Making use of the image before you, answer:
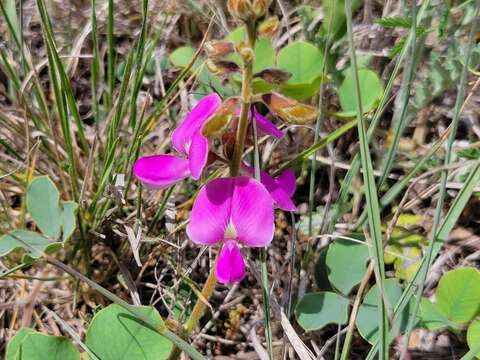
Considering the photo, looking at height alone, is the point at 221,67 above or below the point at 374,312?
above

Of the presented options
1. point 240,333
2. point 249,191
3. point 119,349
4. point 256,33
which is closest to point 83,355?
point 119,349

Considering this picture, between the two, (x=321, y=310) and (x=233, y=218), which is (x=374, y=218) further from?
(x=321, y=310)

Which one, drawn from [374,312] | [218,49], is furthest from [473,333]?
[218,49]

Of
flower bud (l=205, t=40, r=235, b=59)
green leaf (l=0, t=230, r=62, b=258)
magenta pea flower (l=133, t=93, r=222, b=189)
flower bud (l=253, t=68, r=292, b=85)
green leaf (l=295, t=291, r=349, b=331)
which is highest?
flower bud (l=205, t=40, r=235, b=59)

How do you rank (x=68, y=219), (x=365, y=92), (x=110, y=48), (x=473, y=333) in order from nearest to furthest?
(x=473, y=333) → (x=68, y=219) → (x=110, y=48) → (x=365, y=92)

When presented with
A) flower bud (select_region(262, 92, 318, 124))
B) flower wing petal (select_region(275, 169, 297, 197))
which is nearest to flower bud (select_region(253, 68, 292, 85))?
flower bud (select_region(262, 92, 318, 124))

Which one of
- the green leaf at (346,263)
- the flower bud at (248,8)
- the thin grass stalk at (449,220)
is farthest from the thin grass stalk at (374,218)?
the green leaf at (346,263)

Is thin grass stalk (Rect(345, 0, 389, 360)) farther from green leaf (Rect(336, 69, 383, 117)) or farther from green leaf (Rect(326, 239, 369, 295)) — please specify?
green leaf (Rect(336, 69, 383, 117))
